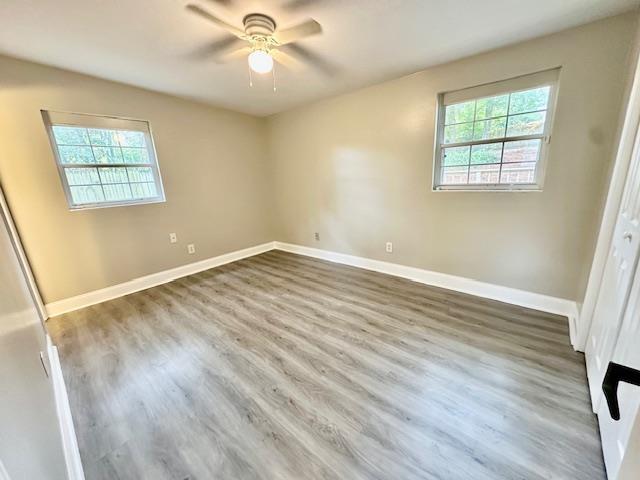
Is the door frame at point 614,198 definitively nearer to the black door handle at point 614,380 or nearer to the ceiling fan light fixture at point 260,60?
the black door handle at point 614,380

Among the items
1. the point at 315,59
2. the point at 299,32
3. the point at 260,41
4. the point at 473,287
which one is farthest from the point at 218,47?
the point at 473,287

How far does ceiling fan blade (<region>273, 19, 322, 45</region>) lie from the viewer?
5.84 ft

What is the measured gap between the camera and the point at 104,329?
2396 millimetres

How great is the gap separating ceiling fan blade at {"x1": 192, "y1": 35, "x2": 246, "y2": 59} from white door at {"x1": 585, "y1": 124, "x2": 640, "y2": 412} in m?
2.63

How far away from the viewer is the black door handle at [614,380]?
467mm

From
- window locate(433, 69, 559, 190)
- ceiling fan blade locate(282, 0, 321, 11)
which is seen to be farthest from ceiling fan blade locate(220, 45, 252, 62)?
window locate(433, 69, 559, 190)

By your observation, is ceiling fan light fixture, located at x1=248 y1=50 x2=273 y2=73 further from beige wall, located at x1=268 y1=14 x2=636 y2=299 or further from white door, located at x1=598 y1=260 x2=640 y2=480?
white door, located at x1=598 y1=260 x2=640 y2=480

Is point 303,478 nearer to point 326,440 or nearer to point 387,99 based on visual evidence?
point 326,440

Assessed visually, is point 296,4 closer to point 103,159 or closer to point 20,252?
point 103,159

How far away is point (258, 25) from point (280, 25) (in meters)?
0.20

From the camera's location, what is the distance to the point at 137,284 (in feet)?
10.6

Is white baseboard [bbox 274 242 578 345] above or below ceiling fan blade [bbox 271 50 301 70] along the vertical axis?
below

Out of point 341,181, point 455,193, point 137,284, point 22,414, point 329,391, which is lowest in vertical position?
point 329,391

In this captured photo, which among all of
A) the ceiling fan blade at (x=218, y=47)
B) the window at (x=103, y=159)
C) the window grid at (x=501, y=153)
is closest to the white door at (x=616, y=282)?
the window grid at (x=501, y=153)
